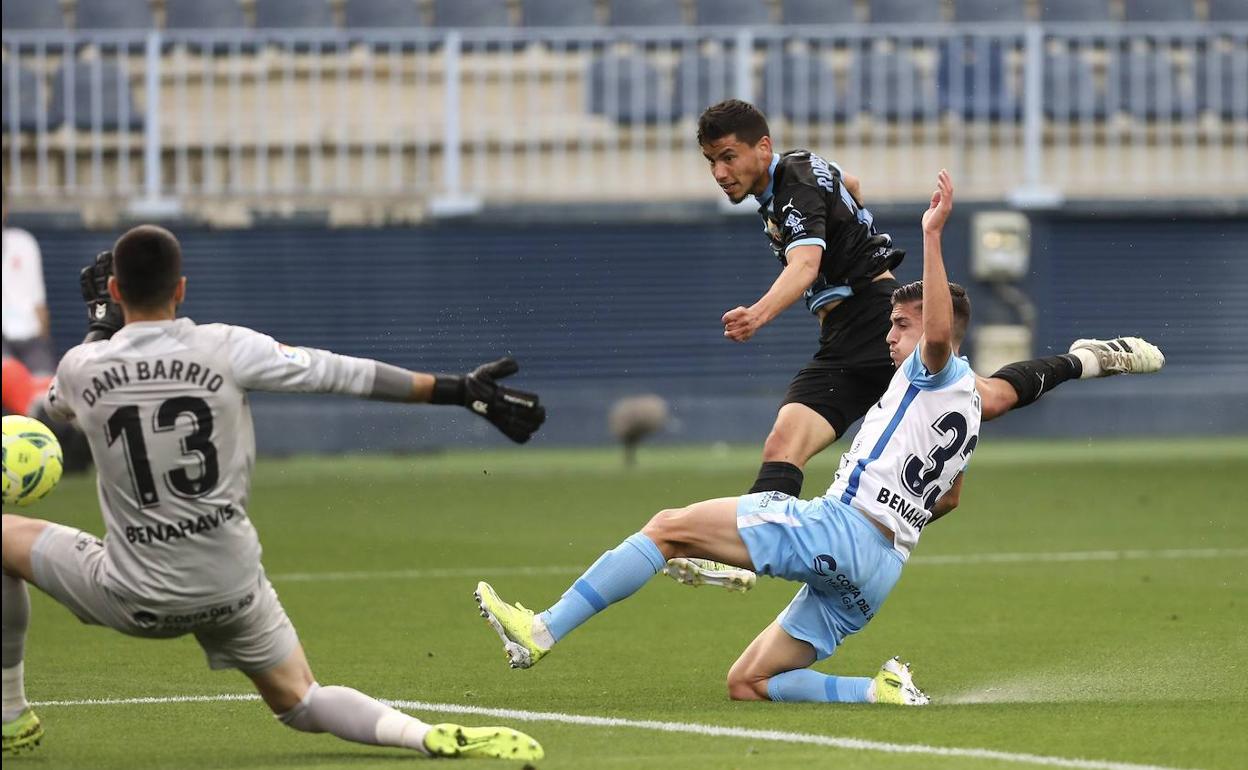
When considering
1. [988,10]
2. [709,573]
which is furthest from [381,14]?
[709,573]

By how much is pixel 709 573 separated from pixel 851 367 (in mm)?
1291

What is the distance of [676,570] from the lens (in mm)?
7184

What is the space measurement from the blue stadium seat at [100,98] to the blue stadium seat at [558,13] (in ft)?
14.1

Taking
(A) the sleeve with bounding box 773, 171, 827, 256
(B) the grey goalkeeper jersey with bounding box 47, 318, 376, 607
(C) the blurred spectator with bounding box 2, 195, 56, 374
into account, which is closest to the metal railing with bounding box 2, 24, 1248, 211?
(C) the blurred spectator with bounding box 2, 195, 56, 374

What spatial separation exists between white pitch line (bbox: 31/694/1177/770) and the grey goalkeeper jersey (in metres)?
1.33

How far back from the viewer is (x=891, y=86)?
19938 mm

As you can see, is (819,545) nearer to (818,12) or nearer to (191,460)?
(191,460)

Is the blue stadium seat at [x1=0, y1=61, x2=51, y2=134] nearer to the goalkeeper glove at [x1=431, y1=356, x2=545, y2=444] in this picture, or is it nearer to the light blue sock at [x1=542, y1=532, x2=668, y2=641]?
the light blue sock at [x1=542, y1=532, x2=668, y2=641]

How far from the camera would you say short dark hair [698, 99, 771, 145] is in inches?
307

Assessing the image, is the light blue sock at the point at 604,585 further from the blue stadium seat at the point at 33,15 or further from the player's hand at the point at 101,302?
the blue stadium seat at the point at 33,15

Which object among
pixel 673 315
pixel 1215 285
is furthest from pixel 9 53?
pixel 1215 285

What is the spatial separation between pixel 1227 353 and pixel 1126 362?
1265 centimetres

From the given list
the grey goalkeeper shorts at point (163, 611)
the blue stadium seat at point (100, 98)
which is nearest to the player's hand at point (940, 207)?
the grey goalkeeper shorts at point (163, 611)

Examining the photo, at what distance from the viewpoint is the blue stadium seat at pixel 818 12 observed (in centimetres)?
2159
